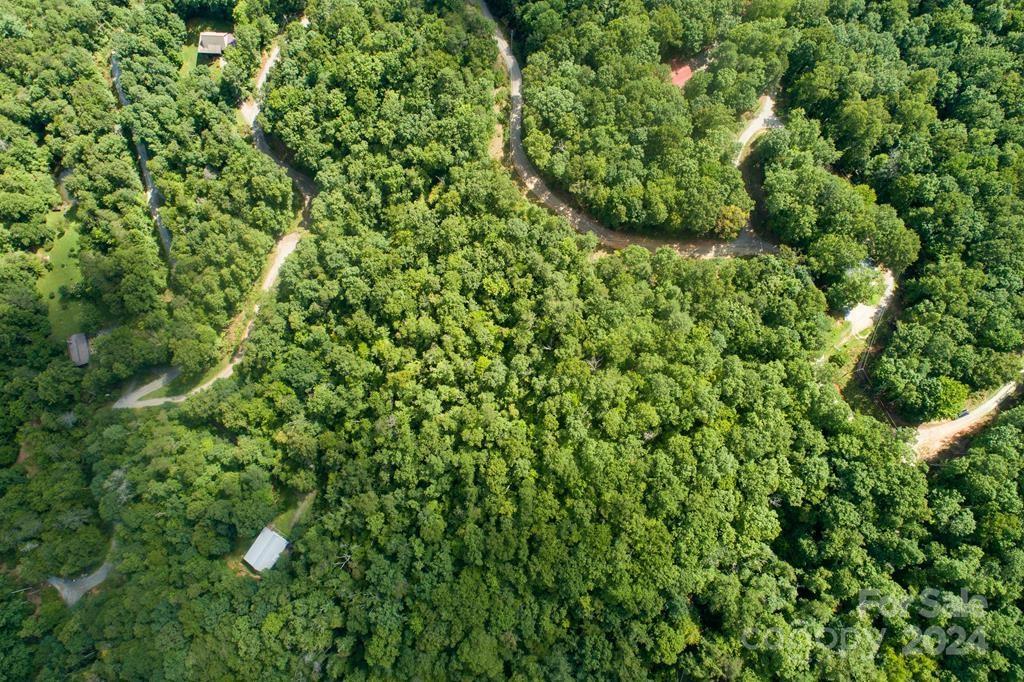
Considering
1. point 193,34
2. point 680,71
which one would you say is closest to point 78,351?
point 193,34

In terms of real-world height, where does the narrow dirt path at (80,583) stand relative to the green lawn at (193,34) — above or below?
below

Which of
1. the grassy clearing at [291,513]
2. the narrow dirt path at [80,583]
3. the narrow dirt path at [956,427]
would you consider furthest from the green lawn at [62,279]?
the narrow dirt path at [956,427]

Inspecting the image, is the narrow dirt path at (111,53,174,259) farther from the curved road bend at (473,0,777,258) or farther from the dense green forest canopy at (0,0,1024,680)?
the curved road bend at (473,0,777,258)

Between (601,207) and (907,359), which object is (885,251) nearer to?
(907,359)

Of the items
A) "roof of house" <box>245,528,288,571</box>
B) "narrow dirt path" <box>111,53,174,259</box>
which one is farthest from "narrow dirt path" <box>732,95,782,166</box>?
"narrow dirt path" <box>111,53,174,259</box>

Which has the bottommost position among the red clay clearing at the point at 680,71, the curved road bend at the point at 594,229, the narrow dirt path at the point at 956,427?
the curved road bend at the point at 594,229

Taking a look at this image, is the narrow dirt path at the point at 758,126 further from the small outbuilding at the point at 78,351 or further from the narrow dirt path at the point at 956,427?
the small outbuilding at the point at 78,351

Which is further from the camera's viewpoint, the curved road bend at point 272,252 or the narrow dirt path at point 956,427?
the curved road bend at point 272,252
